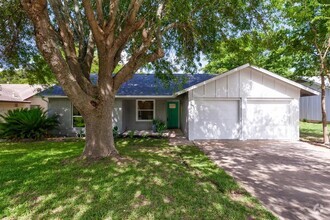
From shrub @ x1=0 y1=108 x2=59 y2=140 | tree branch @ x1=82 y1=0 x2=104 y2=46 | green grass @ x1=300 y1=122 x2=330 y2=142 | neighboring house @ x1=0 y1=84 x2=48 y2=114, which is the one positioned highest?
tree branch @ x1=82 y1=0 x2=104 y2=46

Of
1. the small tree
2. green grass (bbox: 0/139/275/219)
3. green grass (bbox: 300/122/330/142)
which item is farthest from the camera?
green grass (bbox: 300/122/330/142)

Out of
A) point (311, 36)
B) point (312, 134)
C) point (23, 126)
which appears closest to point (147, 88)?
point (23, 126)

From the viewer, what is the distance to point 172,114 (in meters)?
15.6

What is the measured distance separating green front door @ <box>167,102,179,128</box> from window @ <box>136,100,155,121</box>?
4.66 ft

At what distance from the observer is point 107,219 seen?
11.0 ft

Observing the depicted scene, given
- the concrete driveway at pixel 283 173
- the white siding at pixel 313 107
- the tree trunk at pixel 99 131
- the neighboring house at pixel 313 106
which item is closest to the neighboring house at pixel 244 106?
the concrete driveway at pixel 283 173

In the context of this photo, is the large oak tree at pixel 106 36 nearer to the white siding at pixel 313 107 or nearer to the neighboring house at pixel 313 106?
the neighboring house at pixel 313 106

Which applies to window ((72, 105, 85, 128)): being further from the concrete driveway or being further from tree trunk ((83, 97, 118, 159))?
the concrete driveway

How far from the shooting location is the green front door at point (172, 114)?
15335 mm

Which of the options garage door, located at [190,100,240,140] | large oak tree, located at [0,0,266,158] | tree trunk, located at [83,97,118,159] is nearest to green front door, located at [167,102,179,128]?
garage door, located at [190,100,240,140]

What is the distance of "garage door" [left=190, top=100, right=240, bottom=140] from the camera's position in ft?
36.6

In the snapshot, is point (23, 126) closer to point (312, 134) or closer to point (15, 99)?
point (15, 99)

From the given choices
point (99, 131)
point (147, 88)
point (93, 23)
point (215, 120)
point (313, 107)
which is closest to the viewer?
point (93, 23)

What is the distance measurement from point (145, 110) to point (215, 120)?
5.03m
